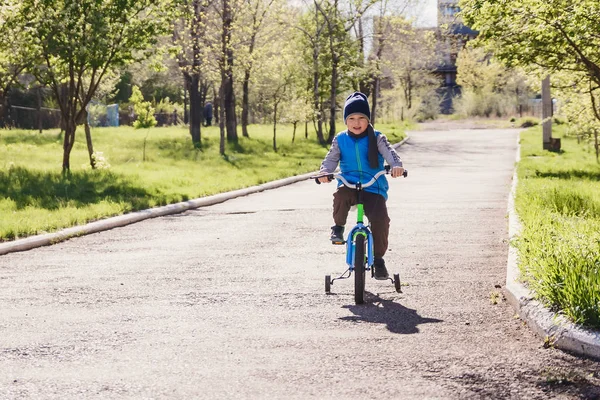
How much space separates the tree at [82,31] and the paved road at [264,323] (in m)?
8.64

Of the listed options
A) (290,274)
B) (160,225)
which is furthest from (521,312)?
(160,225)

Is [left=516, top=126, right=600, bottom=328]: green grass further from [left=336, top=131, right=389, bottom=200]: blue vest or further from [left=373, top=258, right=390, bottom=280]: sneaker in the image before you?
[left=336, top=131, right=389, bottom=200]: blue vest

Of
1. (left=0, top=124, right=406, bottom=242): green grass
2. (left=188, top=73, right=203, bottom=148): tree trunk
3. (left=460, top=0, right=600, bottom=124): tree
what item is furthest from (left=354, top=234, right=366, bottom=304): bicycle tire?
(left=188, top=73, right=203, bottom=148): tree trunk

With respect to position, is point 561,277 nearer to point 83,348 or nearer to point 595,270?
point 595,270

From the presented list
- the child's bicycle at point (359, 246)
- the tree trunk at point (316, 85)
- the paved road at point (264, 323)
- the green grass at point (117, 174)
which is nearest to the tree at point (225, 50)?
the green grass at point (117, 174)

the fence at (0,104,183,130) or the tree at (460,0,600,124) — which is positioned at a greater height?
the tree at (460,0,600,124)

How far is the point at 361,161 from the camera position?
309 inches

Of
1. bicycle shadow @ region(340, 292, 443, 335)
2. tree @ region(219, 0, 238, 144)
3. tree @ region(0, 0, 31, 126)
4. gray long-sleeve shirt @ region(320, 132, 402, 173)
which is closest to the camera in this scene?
bicycle shadow @ region(340, 292, 443, 335)

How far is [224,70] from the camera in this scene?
111ft

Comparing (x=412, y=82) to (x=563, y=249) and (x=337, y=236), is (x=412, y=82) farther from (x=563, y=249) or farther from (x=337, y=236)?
(x=563, y=249)

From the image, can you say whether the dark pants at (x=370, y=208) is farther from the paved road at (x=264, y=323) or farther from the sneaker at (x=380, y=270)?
the paved road at (x=264, y=323)

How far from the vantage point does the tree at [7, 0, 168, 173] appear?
20594mm

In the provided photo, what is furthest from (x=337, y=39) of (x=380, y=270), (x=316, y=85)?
(x=380, y=270)

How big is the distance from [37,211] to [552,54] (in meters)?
12.2
